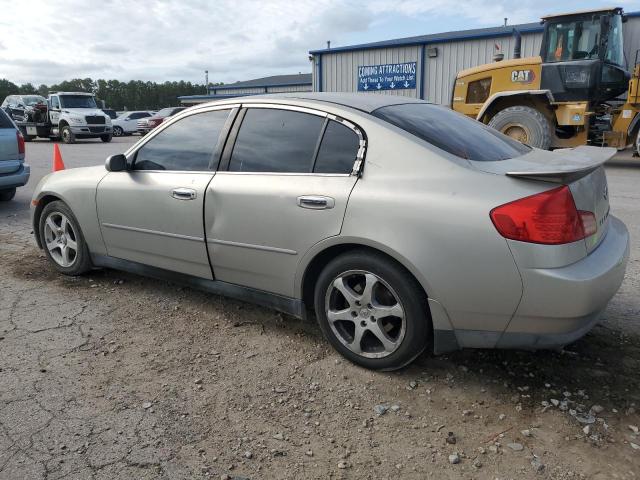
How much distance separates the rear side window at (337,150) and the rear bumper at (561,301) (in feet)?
3.66

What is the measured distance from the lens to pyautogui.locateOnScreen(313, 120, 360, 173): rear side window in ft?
9.77

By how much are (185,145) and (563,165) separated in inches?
96.5

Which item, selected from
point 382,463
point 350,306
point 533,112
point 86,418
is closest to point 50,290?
point 86,418

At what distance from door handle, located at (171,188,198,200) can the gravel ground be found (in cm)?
86

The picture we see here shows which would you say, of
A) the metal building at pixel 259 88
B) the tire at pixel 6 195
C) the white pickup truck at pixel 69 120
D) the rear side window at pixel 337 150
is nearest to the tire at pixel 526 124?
the rear side window at pixel 337 150

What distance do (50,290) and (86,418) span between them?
210 centimetres

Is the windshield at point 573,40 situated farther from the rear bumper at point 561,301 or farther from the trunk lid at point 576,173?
the rear bumper at point 561,301

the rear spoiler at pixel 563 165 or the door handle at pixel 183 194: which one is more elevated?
the rear spoiler at pixel 563 165

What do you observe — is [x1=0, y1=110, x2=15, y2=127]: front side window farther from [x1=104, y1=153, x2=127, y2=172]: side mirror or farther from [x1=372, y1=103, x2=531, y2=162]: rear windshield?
[x1=372, y1=103, x2=531, y2=162]: rear windshield

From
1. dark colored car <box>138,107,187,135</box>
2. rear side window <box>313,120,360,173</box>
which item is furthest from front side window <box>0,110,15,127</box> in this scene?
dark colored car <box>138,107,187,135</box>

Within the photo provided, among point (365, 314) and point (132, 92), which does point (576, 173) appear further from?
point (132, 92)

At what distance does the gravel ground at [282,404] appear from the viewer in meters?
2.27

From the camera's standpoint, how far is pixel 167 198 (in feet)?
12.1

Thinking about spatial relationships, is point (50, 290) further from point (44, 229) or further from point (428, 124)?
point (428, 124)
